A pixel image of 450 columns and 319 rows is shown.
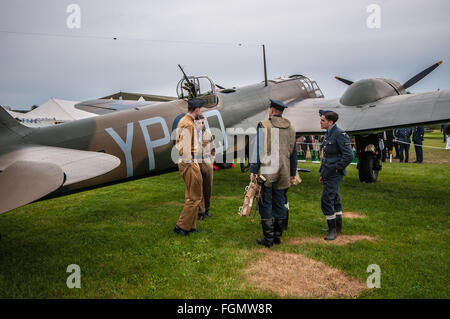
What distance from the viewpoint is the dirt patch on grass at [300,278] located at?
3.14m

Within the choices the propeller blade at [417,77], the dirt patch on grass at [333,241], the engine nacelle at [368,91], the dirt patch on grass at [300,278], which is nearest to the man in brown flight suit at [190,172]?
the dirt patch on grass at [300,278]

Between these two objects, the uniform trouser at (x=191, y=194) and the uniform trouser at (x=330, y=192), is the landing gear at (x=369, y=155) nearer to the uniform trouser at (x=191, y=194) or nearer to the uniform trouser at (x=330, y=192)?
the uniform trouser at (x=330, y=192)

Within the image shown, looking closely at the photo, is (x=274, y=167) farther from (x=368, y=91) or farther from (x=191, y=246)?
(x=368, y=91)

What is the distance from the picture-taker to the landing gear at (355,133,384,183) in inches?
322

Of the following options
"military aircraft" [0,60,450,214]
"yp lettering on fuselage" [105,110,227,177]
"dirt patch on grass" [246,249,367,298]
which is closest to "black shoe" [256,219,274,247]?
"dirt patch on grass" [246,249,367,298]

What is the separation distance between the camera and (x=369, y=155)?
8.26 meters

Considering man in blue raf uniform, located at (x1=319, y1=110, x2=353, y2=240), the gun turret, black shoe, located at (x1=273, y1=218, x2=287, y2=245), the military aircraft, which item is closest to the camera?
the military aircraft

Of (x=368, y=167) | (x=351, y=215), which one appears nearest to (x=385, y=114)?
(x=368, y=167)

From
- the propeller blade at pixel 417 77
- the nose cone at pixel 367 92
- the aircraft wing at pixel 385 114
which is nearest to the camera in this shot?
the aircraft wing at pixel 385 114

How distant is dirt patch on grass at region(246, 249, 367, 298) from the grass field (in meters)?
0.12

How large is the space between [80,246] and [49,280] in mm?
987

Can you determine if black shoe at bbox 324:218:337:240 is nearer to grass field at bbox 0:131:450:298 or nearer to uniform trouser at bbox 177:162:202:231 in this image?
grass field at bbox 0:131:450:298

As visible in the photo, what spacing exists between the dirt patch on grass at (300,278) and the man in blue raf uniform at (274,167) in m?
0.52
